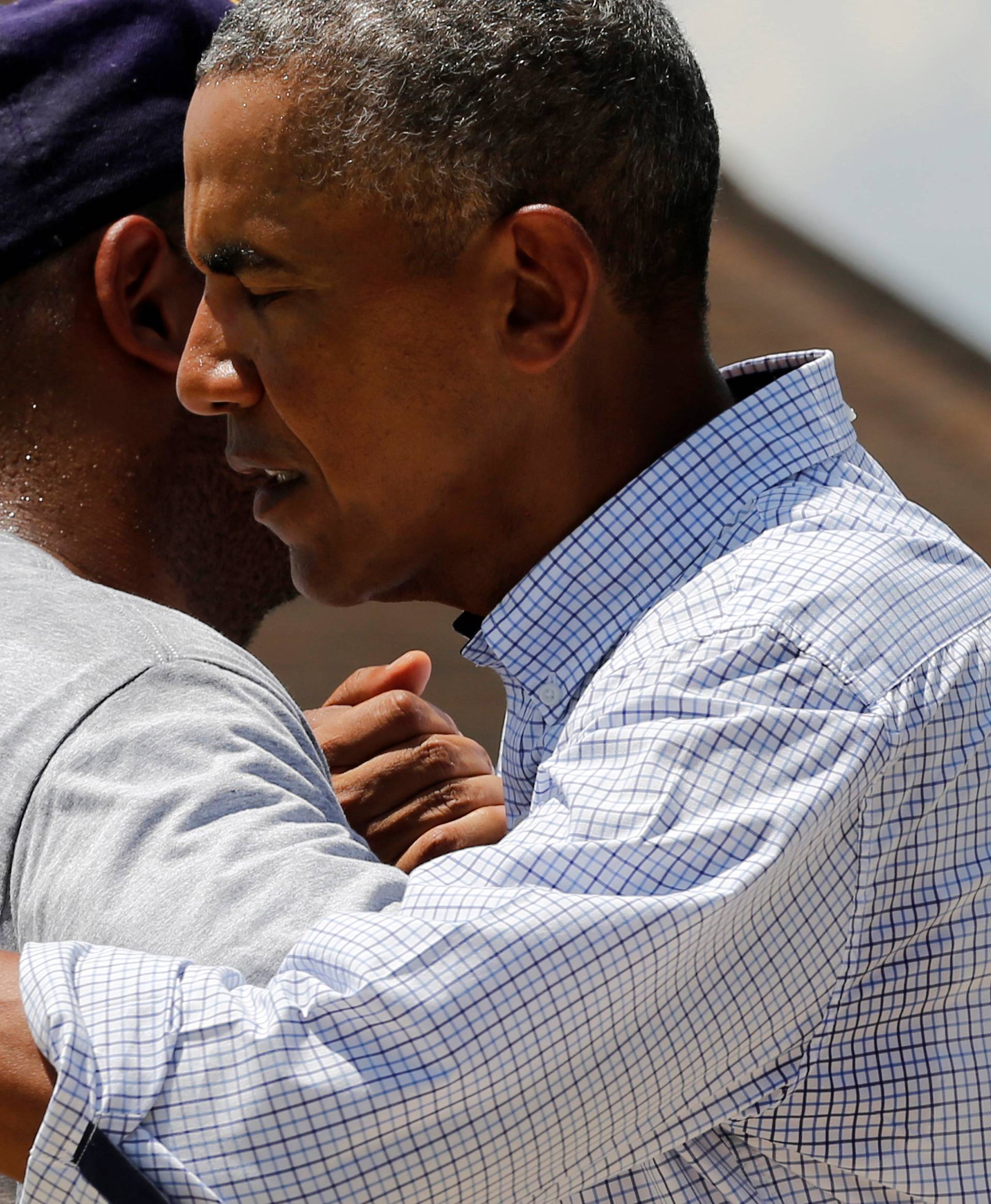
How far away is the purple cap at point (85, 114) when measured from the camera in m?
2.14

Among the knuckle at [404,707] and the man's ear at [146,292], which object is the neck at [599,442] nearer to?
the knuckle at [404,707]

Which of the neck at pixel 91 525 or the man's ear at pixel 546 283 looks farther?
the neck at pixel 91 525

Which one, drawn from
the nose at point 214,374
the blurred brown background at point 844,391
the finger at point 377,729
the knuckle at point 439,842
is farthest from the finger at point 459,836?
the blurred brown background at point 844,391

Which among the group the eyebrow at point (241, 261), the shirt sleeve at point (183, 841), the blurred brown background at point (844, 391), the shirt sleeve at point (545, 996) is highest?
the eyebrow at point (241, 261)

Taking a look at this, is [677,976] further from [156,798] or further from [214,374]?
[214,374]

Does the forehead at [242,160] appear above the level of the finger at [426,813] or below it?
above

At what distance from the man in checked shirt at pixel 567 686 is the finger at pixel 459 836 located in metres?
0.36

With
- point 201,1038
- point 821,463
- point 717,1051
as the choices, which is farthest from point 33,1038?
point 821,463

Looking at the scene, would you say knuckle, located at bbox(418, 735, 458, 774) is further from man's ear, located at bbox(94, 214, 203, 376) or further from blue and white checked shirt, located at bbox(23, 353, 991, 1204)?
blue and white checked shirt, located at bbox(23, 353, 991, 1204)

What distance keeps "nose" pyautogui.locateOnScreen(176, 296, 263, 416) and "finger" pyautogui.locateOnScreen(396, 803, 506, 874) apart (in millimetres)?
677

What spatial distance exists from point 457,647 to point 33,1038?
16.5ft

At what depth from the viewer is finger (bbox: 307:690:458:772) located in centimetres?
224

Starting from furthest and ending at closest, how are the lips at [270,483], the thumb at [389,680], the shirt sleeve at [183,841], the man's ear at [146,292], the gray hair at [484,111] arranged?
1. the thumb at [389,680]
2. the man's ear at [146,292]
3. the lips at [270,483]
4. the gray hair at [484,111]
5. the shirt sleeve at [183,841]

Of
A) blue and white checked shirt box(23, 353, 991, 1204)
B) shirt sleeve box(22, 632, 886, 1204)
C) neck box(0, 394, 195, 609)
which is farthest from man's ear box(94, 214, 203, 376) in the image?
shirt sleeve box(22, 632, 886, 1204)
